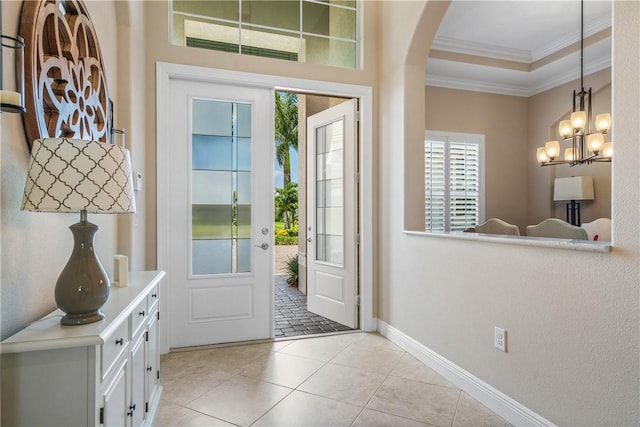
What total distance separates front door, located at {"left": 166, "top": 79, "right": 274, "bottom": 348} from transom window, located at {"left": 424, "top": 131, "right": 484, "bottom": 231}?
255 centimetres

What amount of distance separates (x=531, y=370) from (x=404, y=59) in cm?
251

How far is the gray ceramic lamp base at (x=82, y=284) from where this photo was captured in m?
1.18

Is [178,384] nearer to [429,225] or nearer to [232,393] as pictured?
[232,393]

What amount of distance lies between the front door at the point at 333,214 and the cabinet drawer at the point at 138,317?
2189mm

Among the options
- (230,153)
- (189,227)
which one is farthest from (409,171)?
(189,227)

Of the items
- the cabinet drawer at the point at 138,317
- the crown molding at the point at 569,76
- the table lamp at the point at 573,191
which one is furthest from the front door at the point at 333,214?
the crown molding at the point at 569,76

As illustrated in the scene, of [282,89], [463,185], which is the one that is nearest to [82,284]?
[282,89]

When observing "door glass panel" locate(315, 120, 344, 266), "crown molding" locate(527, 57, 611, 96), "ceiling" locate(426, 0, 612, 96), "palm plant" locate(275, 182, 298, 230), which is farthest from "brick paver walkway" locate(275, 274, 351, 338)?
"palm plant" locate(275, 182, 298, 230)

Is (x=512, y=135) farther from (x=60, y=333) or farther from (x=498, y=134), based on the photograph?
(x=60, y=333)

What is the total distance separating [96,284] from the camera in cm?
122

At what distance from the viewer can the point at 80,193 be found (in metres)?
1.11

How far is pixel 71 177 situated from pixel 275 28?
290 centimetres

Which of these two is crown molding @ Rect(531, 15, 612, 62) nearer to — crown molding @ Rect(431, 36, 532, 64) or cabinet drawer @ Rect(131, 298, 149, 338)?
crown molding @ Rect(431, 36, 532, 64)

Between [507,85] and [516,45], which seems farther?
[507,85]
